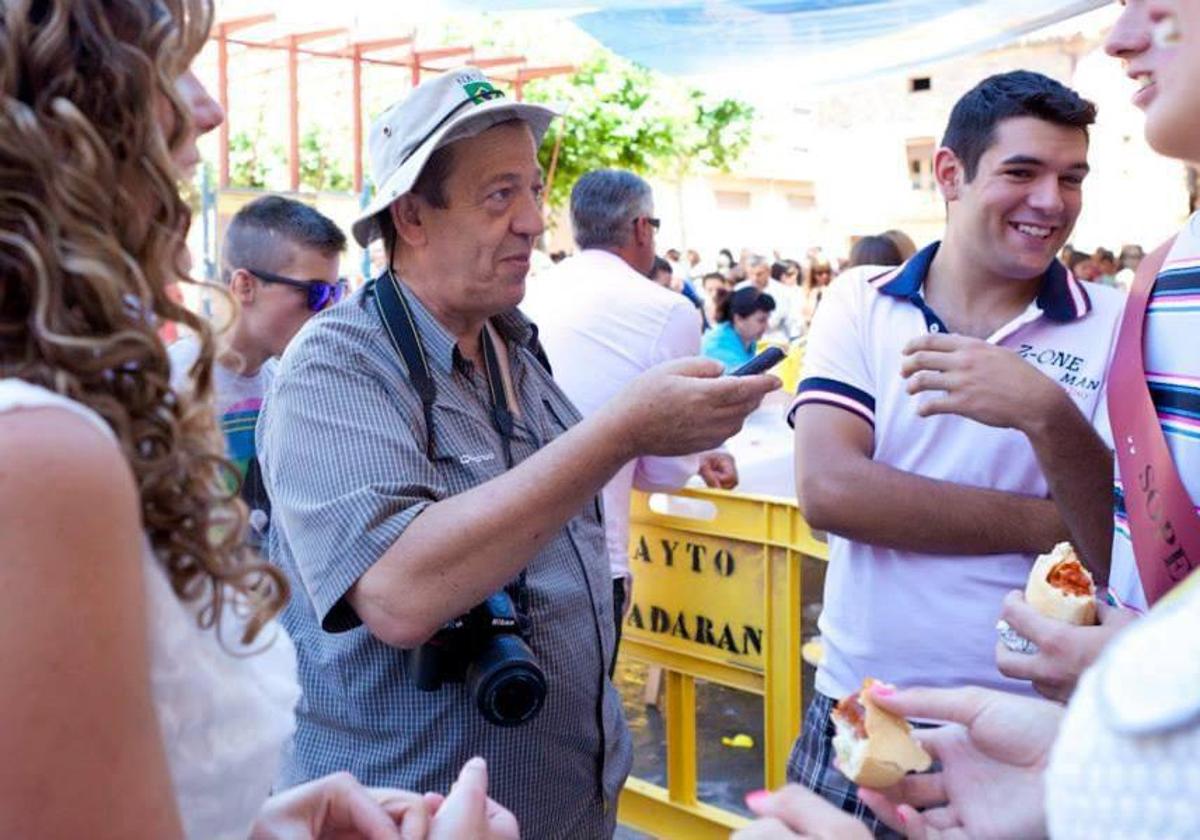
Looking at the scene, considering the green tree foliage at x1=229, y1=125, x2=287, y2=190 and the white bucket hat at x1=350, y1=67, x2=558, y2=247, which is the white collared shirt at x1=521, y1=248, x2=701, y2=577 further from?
the green tree foliage at x1=229, y1=125, x2=287, y2=190

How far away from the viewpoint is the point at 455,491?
216cm

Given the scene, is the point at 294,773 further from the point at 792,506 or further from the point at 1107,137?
the point at 1107,137

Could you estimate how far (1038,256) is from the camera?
2.64 metres

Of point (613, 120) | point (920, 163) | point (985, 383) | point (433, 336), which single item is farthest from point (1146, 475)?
point (920, 163)

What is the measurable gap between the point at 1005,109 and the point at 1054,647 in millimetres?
1413

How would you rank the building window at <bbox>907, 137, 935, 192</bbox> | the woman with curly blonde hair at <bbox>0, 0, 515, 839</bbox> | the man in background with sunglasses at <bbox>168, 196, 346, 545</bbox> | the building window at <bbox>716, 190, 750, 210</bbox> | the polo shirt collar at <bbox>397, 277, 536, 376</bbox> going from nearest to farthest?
the woman with curly blonde hair at <bbox>0, 0, 515, 839</bbox> → the polo shirt collar at <bbox>397, 277, 536, 376</bbox> → the man in background with sunglasses at <bbox>168, 196, 346, 545</bbox> → the building window at <bbox>907, 137, 935, 192</bbox> → the building window at <bbox>716, 190, 750, 210</bbox>

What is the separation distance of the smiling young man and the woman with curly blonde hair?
1.49 meters

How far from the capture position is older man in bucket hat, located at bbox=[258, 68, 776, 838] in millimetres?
1984

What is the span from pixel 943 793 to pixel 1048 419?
3.09 ft

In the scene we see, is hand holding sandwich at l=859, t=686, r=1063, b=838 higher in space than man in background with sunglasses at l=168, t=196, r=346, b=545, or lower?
lower

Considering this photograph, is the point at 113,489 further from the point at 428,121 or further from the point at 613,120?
the point at 613,120

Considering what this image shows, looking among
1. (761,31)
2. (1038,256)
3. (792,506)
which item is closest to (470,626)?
(1038,256)

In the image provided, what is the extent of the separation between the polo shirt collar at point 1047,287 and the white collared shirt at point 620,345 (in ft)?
5.35

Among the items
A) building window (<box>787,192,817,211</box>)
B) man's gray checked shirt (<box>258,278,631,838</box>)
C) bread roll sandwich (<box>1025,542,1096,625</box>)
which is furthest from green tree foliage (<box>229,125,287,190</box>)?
bread roll sandwich (<box>1025,542,1096,625</box>)
